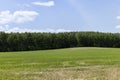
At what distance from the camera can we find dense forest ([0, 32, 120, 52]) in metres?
113

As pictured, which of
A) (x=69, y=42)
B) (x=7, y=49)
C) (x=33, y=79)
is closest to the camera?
(x=33, y=79)

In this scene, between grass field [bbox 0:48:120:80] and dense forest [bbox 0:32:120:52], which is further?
dense forest [bbox 0:32:120:52]

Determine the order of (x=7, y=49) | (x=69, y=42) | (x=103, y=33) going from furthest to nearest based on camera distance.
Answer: (x=103, y=33)
(x=69, y=42)
(x=7, y=49)

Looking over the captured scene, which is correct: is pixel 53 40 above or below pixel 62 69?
above

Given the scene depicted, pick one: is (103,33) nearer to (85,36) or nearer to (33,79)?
(85,36)

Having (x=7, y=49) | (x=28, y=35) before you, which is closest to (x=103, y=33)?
(x=28, y=35)

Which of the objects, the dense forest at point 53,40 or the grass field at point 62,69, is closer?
the grass field at point 62,69

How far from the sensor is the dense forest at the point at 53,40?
113 metres

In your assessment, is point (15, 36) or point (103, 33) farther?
point (103, 33)

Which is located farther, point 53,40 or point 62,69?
point 53,40

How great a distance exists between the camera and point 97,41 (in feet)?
403

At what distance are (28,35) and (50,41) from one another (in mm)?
8115

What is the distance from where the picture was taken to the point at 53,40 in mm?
117812

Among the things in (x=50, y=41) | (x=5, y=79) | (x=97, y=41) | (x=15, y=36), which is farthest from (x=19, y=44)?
(x=5, y=79)
